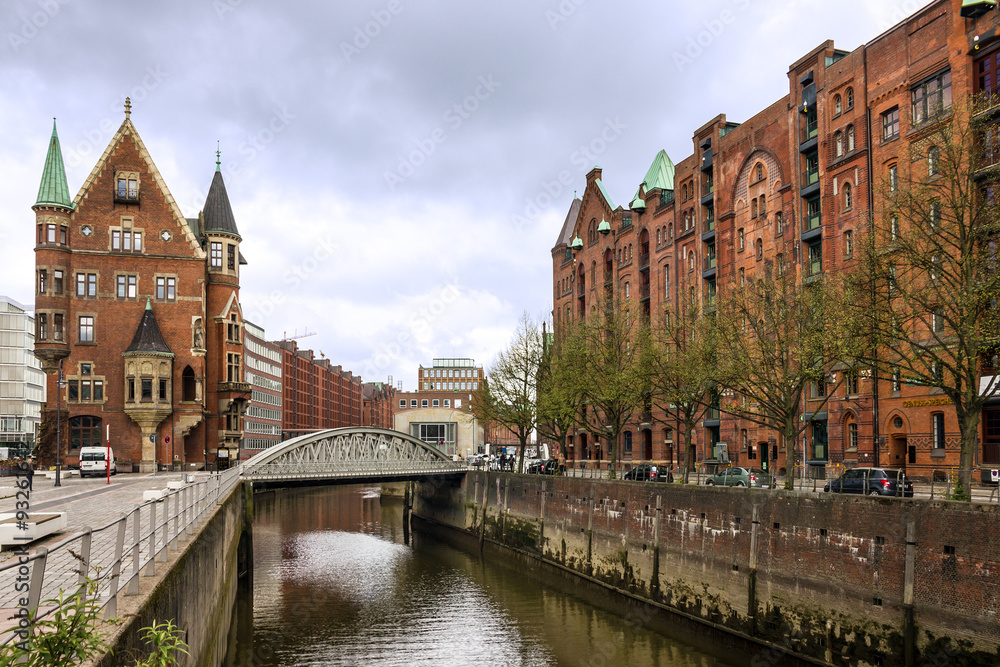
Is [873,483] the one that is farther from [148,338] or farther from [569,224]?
[569,224]

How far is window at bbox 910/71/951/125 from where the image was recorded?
3769 cm

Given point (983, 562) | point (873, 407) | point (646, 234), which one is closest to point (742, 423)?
point (873, 407)

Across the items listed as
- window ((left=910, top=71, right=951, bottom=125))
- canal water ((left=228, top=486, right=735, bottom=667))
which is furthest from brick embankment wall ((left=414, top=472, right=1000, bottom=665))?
window ((left=910, top=71, right=951, bottom=125))

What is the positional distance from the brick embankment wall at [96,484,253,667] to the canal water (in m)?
2.92

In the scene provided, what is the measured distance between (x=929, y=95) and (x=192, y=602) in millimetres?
37882

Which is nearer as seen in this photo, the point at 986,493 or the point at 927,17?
the point at 986,493

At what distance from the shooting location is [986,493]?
96.0 ft

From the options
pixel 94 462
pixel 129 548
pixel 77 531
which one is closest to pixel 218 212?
pixel 94 462

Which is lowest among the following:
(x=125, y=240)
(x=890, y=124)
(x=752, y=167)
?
(x=125, y=240)

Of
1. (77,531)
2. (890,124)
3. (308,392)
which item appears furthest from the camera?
(308,392)

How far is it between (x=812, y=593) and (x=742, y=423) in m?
28.7

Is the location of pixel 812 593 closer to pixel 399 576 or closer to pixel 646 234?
pixel 399 576

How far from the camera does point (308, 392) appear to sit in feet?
538

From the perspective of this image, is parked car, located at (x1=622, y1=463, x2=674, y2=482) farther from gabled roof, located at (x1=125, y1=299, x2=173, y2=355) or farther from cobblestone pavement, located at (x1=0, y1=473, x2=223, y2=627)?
gabled roof, located at (x1=125, y1=299, x2=173, y2=355)
